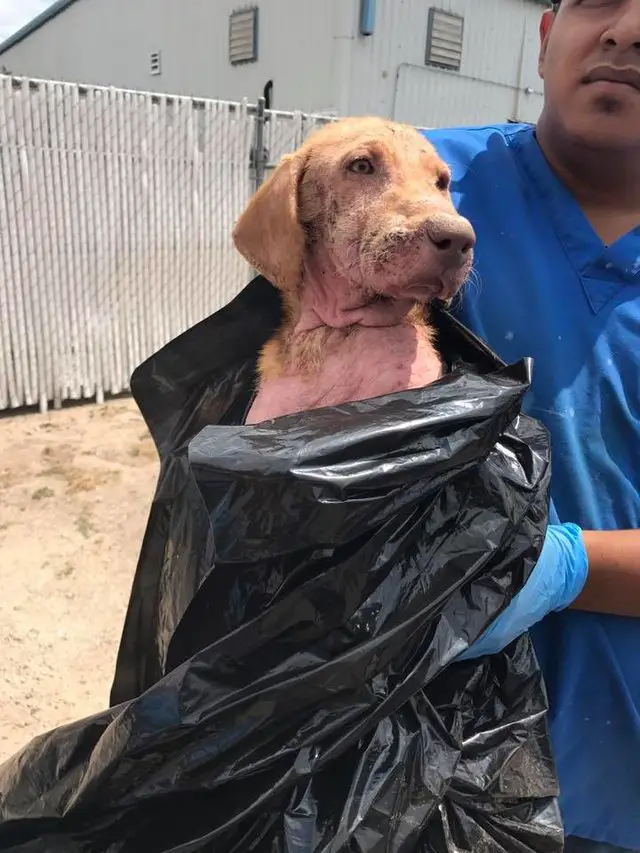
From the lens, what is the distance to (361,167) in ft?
6.12

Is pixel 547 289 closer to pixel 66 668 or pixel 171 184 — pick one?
pixel 66 668

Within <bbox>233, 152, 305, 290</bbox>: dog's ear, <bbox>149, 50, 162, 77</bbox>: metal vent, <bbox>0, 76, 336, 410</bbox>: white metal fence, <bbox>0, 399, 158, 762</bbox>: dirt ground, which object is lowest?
<bbox>0, 399, 158, 762</bbox>: dirt ground

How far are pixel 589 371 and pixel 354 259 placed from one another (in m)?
0.65

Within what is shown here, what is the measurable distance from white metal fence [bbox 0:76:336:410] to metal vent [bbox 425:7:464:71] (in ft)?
15.0

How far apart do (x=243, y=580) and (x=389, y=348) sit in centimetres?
69

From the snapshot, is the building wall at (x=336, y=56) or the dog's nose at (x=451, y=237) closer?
the dog's nose at (x=451, y=237)

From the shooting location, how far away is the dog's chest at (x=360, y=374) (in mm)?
1673

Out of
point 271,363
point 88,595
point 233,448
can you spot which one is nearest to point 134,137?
point 88,595

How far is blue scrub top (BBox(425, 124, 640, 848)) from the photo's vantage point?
167 centimetres

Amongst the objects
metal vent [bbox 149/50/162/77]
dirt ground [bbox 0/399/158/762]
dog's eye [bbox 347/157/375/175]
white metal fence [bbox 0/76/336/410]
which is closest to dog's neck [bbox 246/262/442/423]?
dog's eye [bbox 347/157/375/175]

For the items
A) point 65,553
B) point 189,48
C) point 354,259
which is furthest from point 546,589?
point 189,48

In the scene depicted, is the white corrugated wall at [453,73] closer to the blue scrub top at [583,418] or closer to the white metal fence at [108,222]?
the white metal fence at [108,222]

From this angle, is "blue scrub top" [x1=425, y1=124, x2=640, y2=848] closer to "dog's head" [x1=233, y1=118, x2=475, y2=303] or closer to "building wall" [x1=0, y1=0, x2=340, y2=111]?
"dog's head" [x1=233, y1=118, x2=475, y2=303]

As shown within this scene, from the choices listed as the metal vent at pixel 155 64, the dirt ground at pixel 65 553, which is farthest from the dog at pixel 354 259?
the metal vent at pixel 155 64
